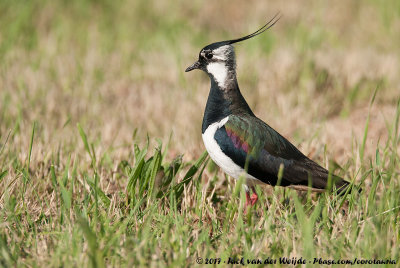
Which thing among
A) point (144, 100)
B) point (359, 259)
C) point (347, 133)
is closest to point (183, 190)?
point (359, 259)

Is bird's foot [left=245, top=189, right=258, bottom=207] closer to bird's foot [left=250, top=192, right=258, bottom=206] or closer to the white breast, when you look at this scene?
bird's foot [left=250, top=192, right=258, bottom=206]

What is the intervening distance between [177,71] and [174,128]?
5.10 feet

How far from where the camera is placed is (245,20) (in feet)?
30.8

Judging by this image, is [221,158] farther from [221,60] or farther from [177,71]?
[177,71]

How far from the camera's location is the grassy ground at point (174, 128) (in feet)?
10.2

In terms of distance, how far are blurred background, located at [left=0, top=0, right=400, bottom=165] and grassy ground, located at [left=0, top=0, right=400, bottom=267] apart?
0.08ft

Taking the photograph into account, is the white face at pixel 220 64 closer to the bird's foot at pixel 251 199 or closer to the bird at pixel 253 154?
the bird at pixel 253 154

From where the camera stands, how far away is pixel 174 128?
5.56 meters

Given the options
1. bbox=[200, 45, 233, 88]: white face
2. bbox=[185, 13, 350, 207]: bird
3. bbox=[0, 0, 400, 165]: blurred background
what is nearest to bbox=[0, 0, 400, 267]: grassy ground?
bbox=[0, 0, 400, 165]: blurred background

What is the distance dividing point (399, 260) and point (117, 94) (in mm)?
4294

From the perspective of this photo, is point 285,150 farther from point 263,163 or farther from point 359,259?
point 359,259

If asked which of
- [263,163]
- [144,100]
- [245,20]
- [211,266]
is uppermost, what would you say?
[245,20]

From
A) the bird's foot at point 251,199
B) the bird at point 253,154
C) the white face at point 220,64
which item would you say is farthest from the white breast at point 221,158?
the white face at point 220,64

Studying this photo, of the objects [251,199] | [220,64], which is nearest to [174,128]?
[220,64]
